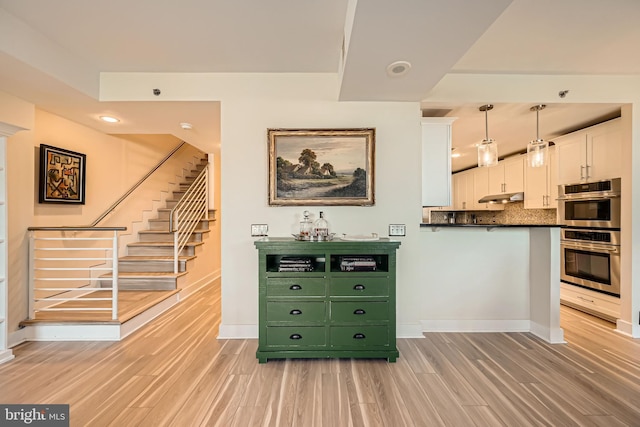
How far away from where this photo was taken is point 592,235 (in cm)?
342

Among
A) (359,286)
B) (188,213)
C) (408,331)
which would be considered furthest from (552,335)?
(188,213)

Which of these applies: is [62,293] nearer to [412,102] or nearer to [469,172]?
[412,102]

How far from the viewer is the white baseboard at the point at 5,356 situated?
234cm

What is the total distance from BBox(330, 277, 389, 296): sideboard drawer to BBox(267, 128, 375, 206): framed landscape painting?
2.51 feet

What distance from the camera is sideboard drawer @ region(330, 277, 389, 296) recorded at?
240 cm

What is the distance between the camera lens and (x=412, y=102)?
2861 mm

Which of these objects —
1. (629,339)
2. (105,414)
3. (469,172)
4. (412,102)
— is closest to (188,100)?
(412,102)

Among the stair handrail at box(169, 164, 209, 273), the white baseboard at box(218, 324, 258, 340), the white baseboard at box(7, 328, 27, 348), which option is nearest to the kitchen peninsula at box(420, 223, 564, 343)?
the white baseboard at box(218, 324, 258, 340)

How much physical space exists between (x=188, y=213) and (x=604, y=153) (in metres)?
5.65

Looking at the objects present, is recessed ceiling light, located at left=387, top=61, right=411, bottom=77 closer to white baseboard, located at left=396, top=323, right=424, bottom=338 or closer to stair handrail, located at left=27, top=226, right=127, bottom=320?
white baseboard, located at left=396, top=323, right=424, bottom=338

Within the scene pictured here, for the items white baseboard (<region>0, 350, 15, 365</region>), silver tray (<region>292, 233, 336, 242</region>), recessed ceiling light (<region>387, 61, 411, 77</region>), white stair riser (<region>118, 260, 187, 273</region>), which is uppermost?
recessed ceiling light (<region>387, 61, 411, 77</region>)

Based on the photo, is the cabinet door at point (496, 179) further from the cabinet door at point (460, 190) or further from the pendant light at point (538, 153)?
the pendant light at point (538, 153)

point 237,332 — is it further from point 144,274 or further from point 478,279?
point 478,279

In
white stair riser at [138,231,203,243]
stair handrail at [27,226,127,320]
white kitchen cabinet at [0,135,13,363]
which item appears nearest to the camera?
white kitchen cabinet at [0,135,13,363]
